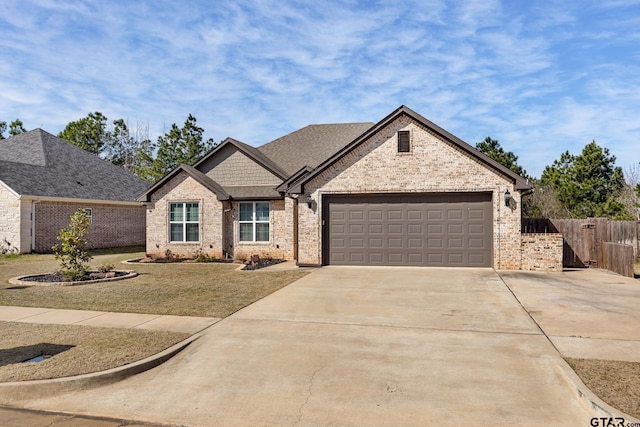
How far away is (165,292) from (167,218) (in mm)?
9978

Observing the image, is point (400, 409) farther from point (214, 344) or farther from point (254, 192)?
point (254, 192)

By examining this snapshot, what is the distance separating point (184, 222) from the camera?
67.5ft

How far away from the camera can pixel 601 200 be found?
1126 inches

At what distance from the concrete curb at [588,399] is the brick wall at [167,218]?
54.6 ft

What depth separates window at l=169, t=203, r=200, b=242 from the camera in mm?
20438

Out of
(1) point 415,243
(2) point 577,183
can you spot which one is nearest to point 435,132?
(1) point 415,243

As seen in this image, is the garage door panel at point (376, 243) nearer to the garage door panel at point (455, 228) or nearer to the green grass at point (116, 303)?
the garage door panel at point (455, 228)

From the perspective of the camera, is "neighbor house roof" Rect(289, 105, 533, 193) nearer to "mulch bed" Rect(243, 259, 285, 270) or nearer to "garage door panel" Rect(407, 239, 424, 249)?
"mulch bed" Rect(243, 259, 285, 270)

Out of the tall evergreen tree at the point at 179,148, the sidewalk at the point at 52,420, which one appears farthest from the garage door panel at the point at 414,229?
the tall evergreen tree at the point at 179,148

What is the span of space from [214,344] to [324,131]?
68.0ft

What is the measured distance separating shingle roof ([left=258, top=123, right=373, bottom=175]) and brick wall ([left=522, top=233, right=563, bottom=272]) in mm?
11468

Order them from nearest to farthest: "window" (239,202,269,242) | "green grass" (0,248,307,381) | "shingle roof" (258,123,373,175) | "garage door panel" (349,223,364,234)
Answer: "green grass" (0,248,307,381)
"garage door panel" (349,223,364,234)
"window" (239,202,269,242)
"shingle roof" (258,123,373,175)

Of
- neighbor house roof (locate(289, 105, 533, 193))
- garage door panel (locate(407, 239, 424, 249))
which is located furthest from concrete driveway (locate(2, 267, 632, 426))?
neighbor house roof (locate(289, 105, 533, 193))

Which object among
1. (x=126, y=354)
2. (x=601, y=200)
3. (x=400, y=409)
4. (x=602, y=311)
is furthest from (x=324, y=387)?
(x=601, y=200)
